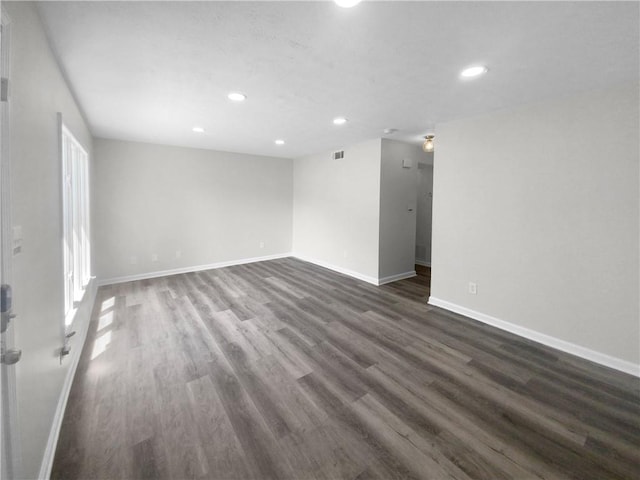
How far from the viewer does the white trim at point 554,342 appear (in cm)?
232

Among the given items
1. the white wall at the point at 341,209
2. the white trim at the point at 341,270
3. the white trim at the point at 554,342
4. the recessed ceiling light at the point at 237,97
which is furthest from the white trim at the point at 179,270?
the white trim at the point at 554,342

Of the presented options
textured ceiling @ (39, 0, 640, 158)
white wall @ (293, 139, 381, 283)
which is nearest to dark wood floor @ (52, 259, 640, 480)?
white wall @ (293, 139, 381, 283)

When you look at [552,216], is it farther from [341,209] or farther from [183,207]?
[183,207]

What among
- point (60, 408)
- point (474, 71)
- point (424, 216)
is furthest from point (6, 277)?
point (424, 216)

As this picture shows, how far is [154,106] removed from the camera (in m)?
2.96

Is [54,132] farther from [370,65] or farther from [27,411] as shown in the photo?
[370,65]

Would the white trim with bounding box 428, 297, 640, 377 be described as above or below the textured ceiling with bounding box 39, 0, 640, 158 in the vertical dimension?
below

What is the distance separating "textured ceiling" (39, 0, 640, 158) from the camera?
1.50 m

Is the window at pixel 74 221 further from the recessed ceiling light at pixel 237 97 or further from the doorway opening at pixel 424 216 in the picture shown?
the doorway opening at pixel 424 216

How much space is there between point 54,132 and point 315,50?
1914mm

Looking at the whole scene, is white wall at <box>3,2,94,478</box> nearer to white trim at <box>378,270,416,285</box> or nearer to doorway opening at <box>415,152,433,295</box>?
white trim at <box>378,270,416,285</box>

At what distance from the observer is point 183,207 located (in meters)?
5.20

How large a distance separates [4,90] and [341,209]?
4.55m

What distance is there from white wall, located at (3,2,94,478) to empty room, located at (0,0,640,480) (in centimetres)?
2
